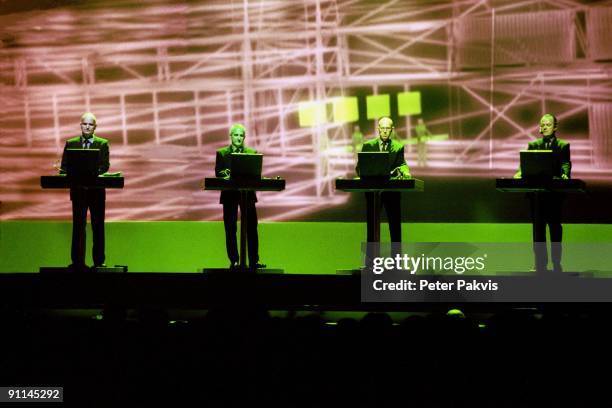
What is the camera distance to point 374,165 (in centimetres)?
596

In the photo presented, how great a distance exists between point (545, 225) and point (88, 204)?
145 inches

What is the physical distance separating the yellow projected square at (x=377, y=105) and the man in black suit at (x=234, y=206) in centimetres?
190

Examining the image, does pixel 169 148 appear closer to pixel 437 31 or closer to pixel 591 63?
pixel 437 31

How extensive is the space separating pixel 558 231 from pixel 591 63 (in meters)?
2.34

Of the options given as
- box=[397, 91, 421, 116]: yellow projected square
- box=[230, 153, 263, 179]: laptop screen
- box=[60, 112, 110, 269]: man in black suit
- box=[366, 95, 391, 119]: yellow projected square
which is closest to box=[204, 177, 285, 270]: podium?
box=[230, 153, 263, 179]: laptop screen

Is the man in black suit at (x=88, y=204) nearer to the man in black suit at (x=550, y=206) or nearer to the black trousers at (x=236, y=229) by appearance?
→ the black trousers at (x=236, y=229)

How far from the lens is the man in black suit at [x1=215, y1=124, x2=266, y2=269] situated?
265 inches

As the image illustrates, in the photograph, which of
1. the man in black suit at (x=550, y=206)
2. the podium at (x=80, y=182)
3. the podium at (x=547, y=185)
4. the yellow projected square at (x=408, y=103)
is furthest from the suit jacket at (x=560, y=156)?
the podium at (x=80, y=182)

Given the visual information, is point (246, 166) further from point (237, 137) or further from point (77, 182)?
point (77, 182)

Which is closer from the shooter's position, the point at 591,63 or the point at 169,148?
the point at 591,63

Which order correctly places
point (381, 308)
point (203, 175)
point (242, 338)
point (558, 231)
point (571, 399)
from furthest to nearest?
point (203, 175) < point (558, 231) < point (381, 308) < point (242, 338) < point (571, 399)

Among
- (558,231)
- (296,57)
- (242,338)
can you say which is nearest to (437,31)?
(296,57)

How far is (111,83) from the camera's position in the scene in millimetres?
8609

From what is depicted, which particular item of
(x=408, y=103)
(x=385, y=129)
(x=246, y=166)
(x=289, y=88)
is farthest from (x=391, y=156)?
(x=289, y=88)
